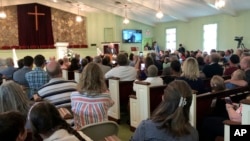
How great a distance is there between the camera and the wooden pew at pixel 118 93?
15.9 ft

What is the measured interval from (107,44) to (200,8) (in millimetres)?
5365

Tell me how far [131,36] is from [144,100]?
1181cm

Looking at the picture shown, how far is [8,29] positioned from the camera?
44.8 feet

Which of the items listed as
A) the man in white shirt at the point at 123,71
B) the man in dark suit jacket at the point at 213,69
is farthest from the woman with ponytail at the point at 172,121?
the man in dark suit jacket at the point at 213,69

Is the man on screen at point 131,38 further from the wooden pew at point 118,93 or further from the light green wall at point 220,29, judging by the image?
the wooden pew at point 118,93

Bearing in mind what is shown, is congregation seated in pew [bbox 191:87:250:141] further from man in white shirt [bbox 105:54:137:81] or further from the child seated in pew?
man in white shirt [bbox 105:54:137:81]

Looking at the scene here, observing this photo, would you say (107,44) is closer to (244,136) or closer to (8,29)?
(8,29)

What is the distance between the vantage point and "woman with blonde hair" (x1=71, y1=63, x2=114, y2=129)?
8.79ft

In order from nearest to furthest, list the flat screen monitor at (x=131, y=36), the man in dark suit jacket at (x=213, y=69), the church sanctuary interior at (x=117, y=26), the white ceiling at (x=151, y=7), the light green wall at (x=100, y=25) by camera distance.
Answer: the man in dark suit jacket at (x=213, y=69) → the white ceiling at (x=151, y=7) → the church sanctuary interior at (x=117, y=26) → the light green wall at (x=100, y=25) → the flat screen monitor at (x=131, y=36)

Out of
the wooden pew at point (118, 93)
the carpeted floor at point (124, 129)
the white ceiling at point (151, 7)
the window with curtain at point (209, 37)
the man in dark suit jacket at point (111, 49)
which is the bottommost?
the carpeted floor at point (124, 129)

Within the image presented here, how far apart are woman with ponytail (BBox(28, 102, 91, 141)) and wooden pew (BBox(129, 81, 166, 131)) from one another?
2481mm

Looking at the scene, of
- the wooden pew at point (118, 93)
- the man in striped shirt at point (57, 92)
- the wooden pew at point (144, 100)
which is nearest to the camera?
the man in striped shirt at point (57, 92)

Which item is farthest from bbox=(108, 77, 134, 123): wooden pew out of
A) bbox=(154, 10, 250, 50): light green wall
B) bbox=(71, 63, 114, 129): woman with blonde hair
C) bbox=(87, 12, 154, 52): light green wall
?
bbox=(87, 12, 154, 52): light green wall

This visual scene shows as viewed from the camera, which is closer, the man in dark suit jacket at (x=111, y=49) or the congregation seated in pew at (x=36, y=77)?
the congregation seated in pew at (x=36, y=77)
